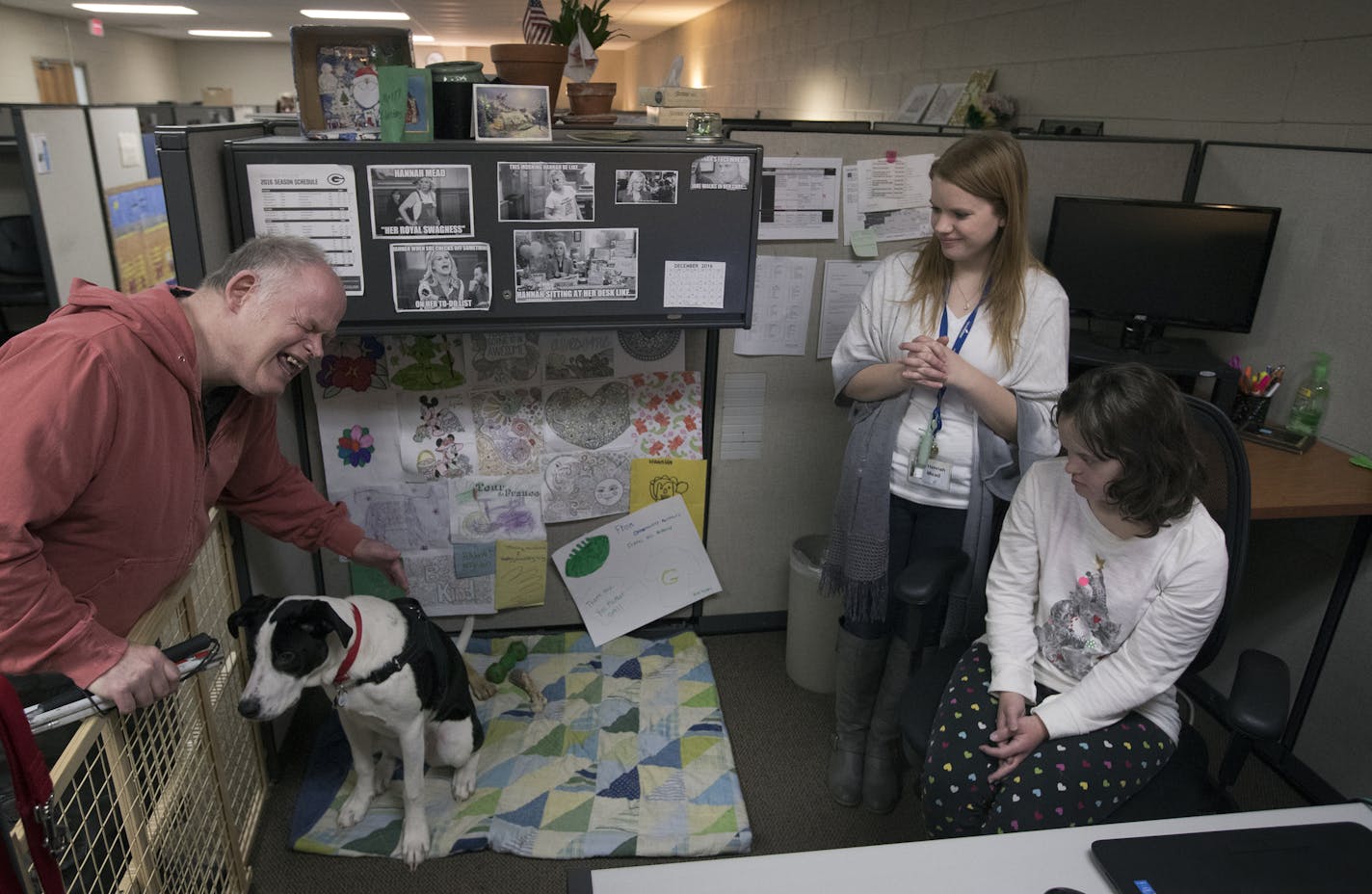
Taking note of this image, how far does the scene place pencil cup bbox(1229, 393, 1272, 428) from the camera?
6.83 ft

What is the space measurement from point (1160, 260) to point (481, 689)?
2.02 m

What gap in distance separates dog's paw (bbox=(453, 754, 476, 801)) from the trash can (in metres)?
0.89

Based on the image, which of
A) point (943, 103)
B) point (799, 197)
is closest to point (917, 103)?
point (943, 103)

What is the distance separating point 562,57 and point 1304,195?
176 centimetres

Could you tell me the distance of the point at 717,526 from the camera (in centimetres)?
244

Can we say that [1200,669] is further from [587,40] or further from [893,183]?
[587,40]

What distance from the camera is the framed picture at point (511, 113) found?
171 cm

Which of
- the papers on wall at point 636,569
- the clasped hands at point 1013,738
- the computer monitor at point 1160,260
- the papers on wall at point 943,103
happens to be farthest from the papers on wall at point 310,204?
the papers on wall at point 943,103

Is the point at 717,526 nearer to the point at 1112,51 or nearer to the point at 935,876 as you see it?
the point at 935,876

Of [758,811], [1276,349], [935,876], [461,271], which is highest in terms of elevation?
[461,271]

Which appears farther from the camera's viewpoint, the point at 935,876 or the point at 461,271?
the point at 461,271

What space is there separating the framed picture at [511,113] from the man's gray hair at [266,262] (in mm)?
527

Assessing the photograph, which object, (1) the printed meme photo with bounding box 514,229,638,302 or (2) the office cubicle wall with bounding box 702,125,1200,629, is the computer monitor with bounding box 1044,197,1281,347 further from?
(1) the printed meme photo with bounding box 514,229,638,302

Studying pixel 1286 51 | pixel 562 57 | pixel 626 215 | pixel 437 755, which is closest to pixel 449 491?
pixel 437 755
